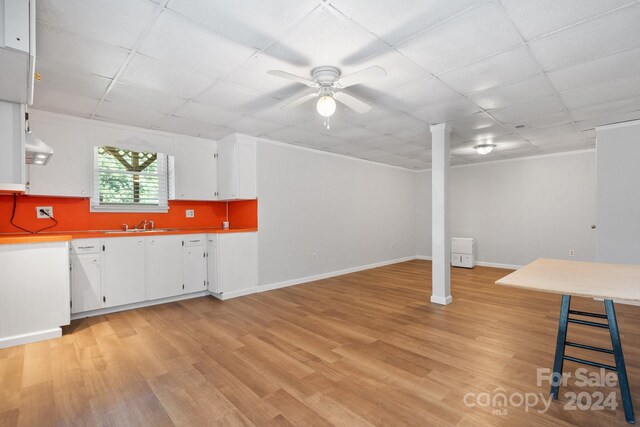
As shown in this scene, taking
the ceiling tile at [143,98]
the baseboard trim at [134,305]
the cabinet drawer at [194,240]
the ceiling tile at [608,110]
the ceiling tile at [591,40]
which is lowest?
the baseboard trim at [134,305]

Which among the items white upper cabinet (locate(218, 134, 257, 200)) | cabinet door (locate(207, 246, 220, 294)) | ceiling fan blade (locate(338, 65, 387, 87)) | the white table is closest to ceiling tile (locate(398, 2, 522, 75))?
ceiling fan blade (locate(338, 65, 387, 87))

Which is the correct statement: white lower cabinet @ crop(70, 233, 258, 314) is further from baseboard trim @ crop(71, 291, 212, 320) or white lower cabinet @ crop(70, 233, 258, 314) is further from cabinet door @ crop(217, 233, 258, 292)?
baseboard trim @ crop(71, 291, 212, 320)

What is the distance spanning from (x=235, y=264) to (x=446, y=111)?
11.9ft

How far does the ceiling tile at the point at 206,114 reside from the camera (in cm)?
352

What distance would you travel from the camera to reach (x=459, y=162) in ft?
23.8

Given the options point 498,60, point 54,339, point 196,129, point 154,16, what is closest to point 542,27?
point 498,60

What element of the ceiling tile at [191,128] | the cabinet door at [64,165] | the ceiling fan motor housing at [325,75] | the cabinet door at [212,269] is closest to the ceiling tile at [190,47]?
the ceiling fan motor housing at [325,75]

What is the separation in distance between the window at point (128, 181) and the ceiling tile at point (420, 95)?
11.4 feet

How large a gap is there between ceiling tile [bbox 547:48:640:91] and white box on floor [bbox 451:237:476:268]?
4.44 meters

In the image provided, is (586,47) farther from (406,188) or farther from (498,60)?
(406,188)

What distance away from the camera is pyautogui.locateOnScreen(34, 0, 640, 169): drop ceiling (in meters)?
1.90

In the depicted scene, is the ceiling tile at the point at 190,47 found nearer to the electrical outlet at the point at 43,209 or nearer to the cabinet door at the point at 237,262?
the cabinet door at the point at 237,262

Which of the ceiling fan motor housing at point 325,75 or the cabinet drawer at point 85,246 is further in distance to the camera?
the cabinet drawer at point 85,246

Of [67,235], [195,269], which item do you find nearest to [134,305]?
[195,269]
